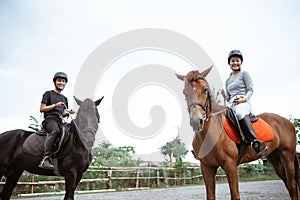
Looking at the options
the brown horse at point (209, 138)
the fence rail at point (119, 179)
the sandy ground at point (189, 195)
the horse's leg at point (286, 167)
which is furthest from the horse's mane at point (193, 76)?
the fence rail at point (119, 179)

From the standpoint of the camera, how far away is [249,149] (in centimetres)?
499

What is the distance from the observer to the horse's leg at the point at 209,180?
437cm

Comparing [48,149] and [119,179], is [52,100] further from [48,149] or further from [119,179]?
[119,179]

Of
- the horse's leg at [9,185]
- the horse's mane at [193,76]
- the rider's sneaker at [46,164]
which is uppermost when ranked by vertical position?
the horse's mane at [193,76]

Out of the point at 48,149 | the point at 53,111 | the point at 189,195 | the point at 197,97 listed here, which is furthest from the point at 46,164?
the point at 189,195

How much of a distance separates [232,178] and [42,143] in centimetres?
402

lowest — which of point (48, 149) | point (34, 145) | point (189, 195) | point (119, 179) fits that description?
point (189, 195)

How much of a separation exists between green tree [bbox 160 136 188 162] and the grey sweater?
151ft

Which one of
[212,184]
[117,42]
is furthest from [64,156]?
[117,42]

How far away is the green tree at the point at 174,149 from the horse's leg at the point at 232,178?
154 ft

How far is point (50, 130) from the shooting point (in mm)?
5754

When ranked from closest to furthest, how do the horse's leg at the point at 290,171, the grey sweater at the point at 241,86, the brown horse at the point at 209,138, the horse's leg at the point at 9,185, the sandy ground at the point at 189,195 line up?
the brown horse at the point at 209,138 < the grey sweater at the point at 241,86 < the horse's leg at the point at 290,171 < the horse's leg at the point at 9,185 < the sandy ground at the point at 189,195

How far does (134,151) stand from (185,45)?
36.1 metres

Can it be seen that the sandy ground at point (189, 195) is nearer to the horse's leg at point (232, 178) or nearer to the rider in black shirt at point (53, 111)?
the horse's leg at point (232, 178)
